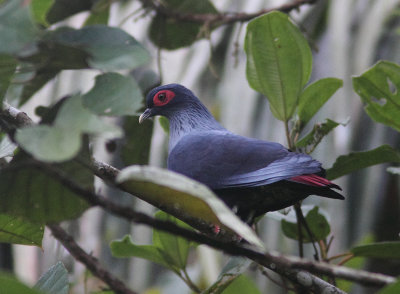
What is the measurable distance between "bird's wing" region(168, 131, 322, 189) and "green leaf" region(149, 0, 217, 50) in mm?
668

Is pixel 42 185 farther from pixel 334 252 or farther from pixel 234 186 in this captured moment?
pixel 334 252

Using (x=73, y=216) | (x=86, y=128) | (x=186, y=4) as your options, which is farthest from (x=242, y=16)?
(x=86, y=128)

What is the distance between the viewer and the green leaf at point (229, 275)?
4.60 ft

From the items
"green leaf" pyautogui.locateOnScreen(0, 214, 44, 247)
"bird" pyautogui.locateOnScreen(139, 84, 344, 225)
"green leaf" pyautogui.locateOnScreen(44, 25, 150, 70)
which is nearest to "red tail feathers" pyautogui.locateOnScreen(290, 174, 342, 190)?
"bird" pyautogui.locateOnScreen(139, 84, 344, 225)

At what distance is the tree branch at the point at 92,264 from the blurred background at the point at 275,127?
2094mm

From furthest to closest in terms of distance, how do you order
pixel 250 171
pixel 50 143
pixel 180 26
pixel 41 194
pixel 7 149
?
pixel 180 26
pixel 250 171
pixel 7 149
pixel 41 194
pixel 50 143

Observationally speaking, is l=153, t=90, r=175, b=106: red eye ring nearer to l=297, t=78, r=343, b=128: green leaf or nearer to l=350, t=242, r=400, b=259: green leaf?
l=297, t=78, r=343, b=128: green leaf

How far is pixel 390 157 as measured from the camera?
1771 mm

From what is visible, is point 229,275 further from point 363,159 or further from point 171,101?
point 171,101

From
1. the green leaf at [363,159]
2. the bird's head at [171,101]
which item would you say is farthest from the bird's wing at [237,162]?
the bird's head at [171,101]

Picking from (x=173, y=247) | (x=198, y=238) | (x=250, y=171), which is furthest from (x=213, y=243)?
(x=250, y=171)

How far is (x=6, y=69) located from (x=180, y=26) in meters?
1.66

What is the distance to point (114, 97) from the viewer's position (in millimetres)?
940

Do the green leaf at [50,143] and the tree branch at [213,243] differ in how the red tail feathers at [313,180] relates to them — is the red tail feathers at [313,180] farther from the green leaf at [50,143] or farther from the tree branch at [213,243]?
the green leaf at [50,143]
